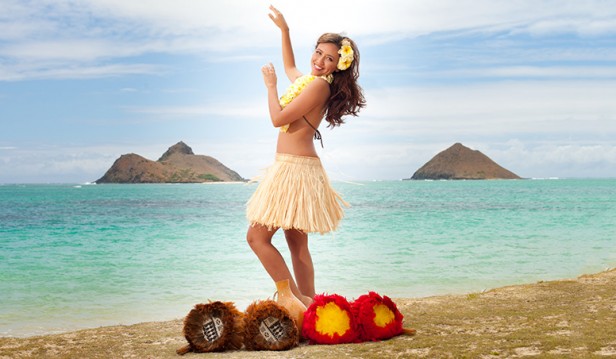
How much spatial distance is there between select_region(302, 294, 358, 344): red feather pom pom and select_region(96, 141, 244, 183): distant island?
332 feet

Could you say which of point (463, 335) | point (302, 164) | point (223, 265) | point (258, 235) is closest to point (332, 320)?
point (258, 235)

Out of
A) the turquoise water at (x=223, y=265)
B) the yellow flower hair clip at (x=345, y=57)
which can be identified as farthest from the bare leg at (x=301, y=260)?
the turquoise water at (x=223, y=265)

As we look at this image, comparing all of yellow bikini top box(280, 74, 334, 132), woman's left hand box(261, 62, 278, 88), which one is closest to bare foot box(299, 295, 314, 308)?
yellow bikini top box(280, 74, 334, 132)

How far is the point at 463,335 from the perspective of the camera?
13.3ft

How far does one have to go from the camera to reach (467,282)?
386 inches

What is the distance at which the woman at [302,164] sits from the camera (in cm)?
406

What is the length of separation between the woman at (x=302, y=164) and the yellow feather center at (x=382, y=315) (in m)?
0.47

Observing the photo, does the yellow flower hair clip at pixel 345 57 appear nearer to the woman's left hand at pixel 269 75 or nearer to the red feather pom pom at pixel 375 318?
the woman's left hand at pixel 269 75

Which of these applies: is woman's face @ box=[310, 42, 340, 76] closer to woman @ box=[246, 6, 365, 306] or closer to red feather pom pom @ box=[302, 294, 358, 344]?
woman @ box=[246, 6, 365, 306]

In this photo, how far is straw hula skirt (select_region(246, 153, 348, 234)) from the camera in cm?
404

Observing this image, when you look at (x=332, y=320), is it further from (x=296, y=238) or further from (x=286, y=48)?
(x=286, y=48)

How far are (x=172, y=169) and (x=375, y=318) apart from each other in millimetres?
101912

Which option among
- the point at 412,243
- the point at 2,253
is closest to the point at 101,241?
the point at 2,253

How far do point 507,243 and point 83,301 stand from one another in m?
10.2
